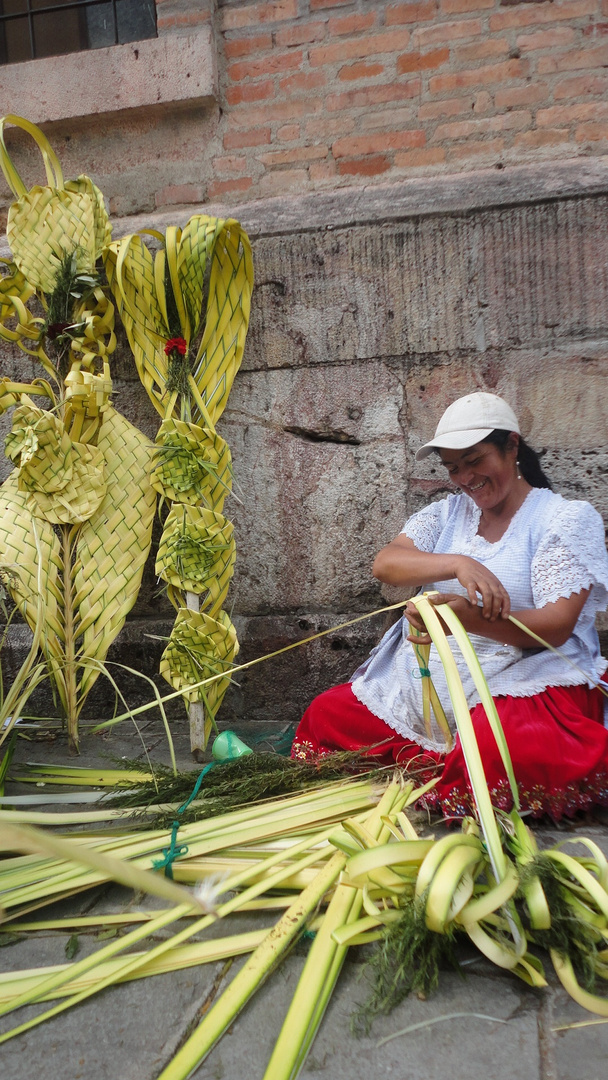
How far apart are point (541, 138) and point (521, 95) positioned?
186mm

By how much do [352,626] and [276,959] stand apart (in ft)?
6.01

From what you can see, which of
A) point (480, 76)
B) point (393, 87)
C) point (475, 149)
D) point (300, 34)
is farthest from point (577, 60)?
point (300, 34)

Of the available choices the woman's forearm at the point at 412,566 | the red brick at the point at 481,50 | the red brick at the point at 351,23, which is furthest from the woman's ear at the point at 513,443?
the red brick at the point at 351,23

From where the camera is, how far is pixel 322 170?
3248 mm

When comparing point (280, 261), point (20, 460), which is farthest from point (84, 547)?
point (280, 261)

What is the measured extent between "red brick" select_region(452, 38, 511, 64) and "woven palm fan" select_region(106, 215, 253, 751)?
112 centimetres

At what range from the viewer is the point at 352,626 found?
10.5ft

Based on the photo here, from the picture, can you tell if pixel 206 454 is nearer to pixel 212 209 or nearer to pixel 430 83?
pixel 212 209

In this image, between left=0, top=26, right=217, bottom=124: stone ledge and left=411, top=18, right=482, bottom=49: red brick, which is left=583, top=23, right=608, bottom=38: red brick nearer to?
left=411, top=18, right=482, bottom=49: red brick

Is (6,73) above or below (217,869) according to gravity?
above

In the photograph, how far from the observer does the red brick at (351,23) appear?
3.17 meters

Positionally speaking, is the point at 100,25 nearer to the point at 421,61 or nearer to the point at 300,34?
the point at 300,34

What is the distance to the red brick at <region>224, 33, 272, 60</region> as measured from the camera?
128 inches

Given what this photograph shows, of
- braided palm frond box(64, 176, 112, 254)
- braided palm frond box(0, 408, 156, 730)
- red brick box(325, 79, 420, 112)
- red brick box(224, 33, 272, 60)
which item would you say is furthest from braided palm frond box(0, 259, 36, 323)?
red brick box(325, 79, 420, 112)
